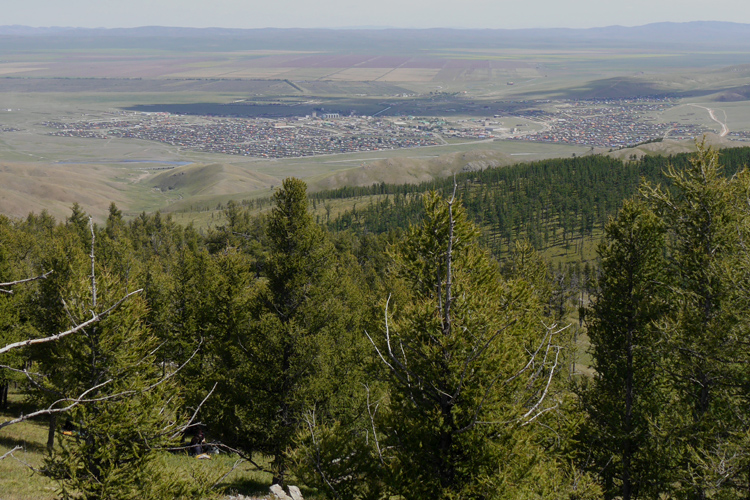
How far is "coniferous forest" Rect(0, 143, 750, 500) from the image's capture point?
13984 mm

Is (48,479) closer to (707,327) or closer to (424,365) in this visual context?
(424,365)

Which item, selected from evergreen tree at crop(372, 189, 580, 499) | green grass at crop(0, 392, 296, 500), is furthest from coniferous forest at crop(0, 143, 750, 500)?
green grass at crop(0, 392, 296, 500)

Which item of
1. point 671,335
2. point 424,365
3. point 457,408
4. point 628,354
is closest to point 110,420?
point 424,365

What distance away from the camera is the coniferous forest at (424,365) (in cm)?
1398

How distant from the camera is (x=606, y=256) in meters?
24.8

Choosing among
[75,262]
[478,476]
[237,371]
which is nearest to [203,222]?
[75,262]

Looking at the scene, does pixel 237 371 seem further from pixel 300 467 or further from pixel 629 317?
pixel 629 317

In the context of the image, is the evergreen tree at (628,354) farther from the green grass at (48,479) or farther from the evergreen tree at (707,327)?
the green grass at (48,479)

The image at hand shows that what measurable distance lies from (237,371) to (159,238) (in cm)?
9491

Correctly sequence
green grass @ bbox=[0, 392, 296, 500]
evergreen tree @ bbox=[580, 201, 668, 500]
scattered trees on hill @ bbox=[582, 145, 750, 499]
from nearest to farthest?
green grass @ bbox=[0, 392, 296, 500] < scattered trees on hill @ bbox=[582, 145, 750, 499] < evergreen tree @ bbox=[580, 201, 668, 500]

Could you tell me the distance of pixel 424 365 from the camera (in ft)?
47.0

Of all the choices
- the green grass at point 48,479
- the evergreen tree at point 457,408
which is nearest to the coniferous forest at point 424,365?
the evergreen tree at point 457,408

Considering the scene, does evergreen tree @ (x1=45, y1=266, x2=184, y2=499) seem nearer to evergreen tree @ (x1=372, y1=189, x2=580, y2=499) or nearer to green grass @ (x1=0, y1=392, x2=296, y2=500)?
green grass @ (x1=0, y1=392, x2=296, y2=500)

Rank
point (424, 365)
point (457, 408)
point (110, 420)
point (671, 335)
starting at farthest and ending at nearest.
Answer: point (671, 335), point (110, 420), point (424, 365), point (457, 408)
